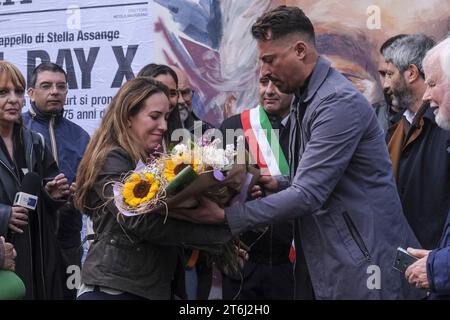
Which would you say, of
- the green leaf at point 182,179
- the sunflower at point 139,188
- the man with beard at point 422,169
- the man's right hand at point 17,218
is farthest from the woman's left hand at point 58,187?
the man with beard at point 422,169

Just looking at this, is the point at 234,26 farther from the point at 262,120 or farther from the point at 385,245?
the point at 385,245

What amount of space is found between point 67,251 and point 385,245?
9.23 feet

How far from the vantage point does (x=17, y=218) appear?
15.4ft

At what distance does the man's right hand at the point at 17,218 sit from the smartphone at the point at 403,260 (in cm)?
226

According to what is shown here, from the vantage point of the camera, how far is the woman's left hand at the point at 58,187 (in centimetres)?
515

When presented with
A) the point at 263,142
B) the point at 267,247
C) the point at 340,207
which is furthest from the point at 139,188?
the point at 263,142

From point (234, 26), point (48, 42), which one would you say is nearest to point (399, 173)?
point (234, 26)

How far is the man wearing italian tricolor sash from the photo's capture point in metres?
5.05

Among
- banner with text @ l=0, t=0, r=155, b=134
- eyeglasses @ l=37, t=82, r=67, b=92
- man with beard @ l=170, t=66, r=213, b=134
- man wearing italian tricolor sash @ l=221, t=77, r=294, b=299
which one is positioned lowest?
man wearing italian tricolor sash @ l=221, t=77, r=294, b=299

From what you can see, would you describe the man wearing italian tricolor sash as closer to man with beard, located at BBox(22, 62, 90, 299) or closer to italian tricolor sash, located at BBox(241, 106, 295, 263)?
italian tricolor sash, located at BBox(241, 106, 295, 263)

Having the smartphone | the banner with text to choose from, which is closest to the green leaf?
the smartphone

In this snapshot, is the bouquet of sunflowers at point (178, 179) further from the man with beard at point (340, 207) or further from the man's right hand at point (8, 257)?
the man's right hand at point (8, 257)

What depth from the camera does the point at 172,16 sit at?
A: 243 inches

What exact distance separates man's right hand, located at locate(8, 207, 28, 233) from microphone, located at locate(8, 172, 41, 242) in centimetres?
5
